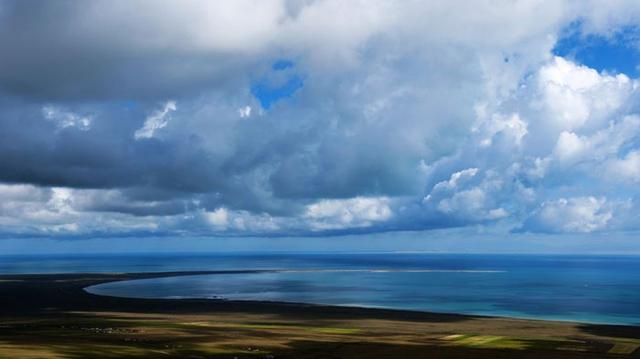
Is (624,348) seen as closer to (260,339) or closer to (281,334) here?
(281,334)

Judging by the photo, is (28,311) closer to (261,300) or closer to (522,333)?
(261,300)

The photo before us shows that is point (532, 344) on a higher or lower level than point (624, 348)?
higher

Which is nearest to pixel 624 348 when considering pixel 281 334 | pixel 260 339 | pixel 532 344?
pixel 532 344

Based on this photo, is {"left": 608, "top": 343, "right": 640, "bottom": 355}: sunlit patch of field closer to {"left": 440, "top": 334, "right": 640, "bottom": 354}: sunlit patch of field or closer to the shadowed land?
{"left": 440, "top": 334, "right": 640, "bottom": 354}: sunlit patch of field

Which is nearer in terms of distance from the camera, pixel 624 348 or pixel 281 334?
pixel 624 348

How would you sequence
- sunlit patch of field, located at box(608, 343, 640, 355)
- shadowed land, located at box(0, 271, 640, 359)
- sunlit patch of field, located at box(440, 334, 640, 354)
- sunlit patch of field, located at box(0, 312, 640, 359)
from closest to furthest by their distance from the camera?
sunlit patch of field, located at box(0, 312, 640, 359) < shadowed land, located at box(0, 271, 640, 359) < sunlit patch of field, located at box(608, 343, 640, 355) < sunlit patch of field, located at box(440, 334, 640, 354)

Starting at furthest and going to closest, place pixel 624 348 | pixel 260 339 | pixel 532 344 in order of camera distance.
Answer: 1. pixel 260 339
2. pixel 532 344
3. pixel 624 348

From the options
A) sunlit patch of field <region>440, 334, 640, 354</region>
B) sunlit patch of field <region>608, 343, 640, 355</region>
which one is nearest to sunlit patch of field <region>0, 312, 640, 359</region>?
sunlit patch of field <region>608, 343, 640, 355</region>

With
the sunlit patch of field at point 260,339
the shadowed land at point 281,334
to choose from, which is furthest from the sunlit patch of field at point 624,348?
the shadowed land at point 281,334

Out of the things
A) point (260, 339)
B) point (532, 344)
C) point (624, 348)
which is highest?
point (260, 339)
